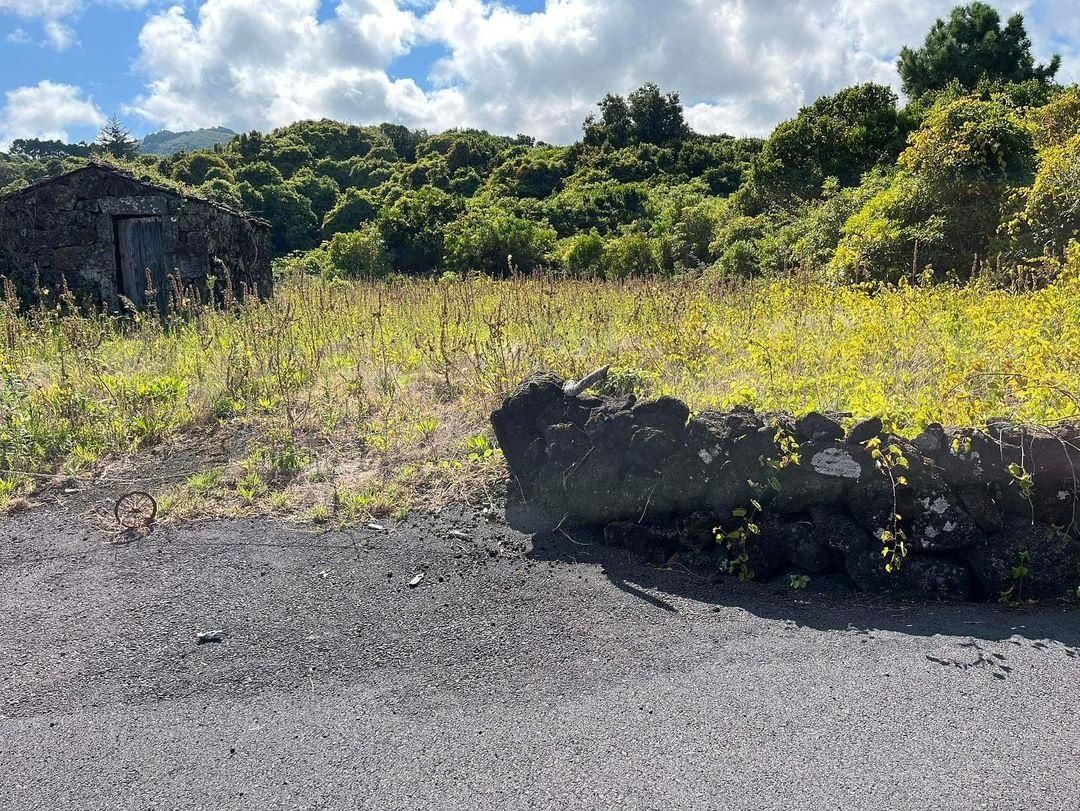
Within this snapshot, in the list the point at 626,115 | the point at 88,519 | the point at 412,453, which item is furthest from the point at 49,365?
the point at 626,115

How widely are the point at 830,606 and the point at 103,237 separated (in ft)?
42.8

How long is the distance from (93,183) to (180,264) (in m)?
1.87

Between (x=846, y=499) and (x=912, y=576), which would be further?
(x=846, y=499)

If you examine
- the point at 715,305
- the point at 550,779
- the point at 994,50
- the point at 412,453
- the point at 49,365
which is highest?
the point at 994,50

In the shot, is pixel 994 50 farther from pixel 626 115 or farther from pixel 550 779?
pixel 550 779

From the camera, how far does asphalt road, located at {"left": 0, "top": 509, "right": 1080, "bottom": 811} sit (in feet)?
7.19

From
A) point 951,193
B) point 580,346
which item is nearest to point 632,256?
point 951,193

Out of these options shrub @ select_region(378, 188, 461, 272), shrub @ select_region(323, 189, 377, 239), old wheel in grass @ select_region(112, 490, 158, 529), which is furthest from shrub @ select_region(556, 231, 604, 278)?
old wheel in grass @ select_region(112, 490, 158, 529)

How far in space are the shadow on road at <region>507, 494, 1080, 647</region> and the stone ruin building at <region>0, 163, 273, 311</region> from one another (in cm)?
1018

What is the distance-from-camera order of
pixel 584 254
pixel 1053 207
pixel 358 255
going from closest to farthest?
pixel 1053 207
pixel 584 254
pixel 358 255

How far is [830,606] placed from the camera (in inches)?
127

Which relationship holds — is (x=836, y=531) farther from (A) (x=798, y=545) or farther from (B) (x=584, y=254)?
(B) (x=584, y=254)

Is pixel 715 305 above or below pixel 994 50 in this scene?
below

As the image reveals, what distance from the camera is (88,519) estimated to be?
4441mm
